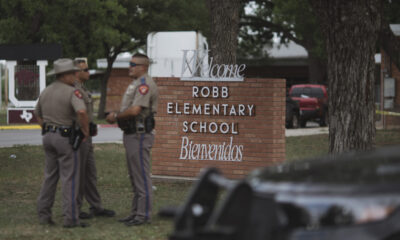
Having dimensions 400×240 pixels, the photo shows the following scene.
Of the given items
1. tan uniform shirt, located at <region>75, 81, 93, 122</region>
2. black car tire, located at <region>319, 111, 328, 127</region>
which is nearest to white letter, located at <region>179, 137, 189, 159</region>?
tan uniform shirt, located at <region>75, 81, 93, 122</region>

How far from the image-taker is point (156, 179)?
11344 millimetres

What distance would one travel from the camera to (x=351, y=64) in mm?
8320

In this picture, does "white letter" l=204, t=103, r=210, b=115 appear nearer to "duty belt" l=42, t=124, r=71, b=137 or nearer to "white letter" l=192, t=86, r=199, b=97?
"white letter" l=192, t=86, r=199, b=97

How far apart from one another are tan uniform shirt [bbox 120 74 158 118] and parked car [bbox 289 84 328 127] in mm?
18186

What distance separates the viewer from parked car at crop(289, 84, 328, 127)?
25672 millimetres

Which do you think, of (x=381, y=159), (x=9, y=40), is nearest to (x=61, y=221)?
(x=381, y=159)

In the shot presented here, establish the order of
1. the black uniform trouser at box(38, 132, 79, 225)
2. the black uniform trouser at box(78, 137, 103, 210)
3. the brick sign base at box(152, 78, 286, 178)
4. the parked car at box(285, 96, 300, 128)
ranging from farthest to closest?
the parked car at box(285, 96, 300, 128), the brick sign base at box(152, 78, 286, 178), the black uniform trouser at box(78, 137, 103, 210), the black uniform trouser at box(38, 132, 79, 225)

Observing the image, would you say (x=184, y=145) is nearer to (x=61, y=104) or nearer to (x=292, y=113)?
(x=61, y=104)

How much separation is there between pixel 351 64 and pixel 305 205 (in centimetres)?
538

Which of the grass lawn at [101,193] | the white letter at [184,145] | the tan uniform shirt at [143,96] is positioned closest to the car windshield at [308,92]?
the grass lawn at [101,193]

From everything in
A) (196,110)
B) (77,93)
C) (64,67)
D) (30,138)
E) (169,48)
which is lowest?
(30,138)

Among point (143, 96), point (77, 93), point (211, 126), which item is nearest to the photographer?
point (77, 93)

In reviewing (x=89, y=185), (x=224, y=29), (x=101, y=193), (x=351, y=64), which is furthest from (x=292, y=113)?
(x=89, y=185)

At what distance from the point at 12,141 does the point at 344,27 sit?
12.8 m
